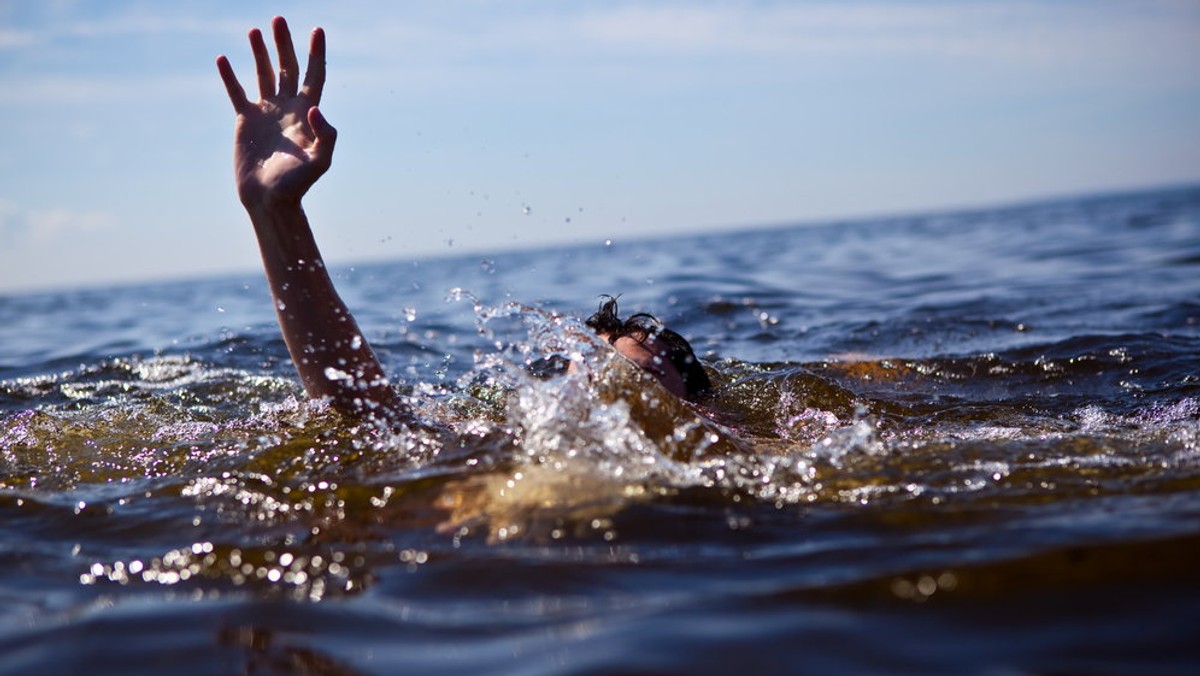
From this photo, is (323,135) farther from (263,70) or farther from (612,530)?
(612,530)

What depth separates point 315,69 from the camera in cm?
411

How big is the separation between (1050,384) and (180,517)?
477 centimetres

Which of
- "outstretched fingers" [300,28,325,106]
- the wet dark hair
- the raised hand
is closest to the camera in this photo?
the raised hand

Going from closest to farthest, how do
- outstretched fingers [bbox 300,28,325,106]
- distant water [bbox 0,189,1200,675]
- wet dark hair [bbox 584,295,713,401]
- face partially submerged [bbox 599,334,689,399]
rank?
distant water [bbox 0,189,1200,675] < outstretched fingers [bbox 300,28,325,106] < face partially submerged [bbox 599,334,689,399] < wet dark hair [bbox 584,295,713,401]

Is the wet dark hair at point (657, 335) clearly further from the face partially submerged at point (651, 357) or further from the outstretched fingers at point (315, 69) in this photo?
the outstretched fingers at point (315, 69)

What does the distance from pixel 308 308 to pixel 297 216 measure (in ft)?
1.09

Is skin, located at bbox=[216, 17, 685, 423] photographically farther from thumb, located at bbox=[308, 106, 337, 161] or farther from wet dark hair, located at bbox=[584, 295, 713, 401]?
wet dark hair, located at bbox=[584, 295, 713, 401]

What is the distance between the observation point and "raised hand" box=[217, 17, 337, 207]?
3775mm

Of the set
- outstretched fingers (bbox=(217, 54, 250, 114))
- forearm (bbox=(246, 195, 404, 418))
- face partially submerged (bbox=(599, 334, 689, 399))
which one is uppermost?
outstretched fingers (bbox=(217, 54, 250, 114))

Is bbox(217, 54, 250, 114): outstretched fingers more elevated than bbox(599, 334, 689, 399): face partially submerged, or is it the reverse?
bbox(217, 54, 250, 114): outstretched fingers

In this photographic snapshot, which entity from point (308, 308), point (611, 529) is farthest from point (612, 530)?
point (308, 308)


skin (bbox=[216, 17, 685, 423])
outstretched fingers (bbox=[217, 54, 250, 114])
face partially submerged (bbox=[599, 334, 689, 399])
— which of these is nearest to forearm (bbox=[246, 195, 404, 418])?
skin (bbox=[216, 17, 685, 423])

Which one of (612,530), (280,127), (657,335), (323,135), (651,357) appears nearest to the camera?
(612,530)

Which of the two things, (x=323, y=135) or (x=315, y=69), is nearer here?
(x=323, y=135)
